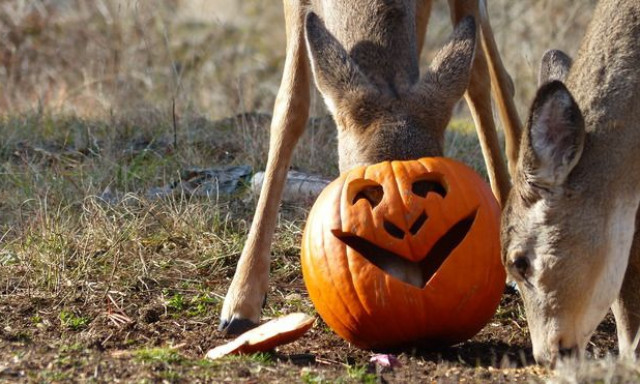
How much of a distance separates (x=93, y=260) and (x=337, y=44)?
1840mm

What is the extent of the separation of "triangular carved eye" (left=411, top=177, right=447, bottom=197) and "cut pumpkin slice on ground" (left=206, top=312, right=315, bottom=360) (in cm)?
76

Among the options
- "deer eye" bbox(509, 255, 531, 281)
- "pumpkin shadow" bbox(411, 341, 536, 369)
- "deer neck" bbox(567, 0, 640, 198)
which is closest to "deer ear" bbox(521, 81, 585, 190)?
"deer neck" bbox(567, 0, 640, 198)

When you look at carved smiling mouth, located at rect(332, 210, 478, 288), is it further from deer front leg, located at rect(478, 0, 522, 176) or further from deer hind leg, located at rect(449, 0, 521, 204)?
deer front leg, located at rect(478, 0, 522, 176)

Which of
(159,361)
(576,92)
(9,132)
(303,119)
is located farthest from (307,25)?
(9,132)

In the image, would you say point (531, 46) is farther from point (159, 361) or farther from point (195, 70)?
point (159, 361)

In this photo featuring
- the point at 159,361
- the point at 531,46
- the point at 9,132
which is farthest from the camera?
the point at 531,46

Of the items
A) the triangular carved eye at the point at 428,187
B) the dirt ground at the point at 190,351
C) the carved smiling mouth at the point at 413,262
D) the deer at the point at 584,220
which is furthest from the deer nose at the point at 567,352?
the triangular carved eye at the point at 428,187

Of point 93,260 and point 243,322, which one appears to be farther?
point 93,260

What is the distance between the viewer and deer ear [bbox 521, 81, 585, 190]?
17.1ft

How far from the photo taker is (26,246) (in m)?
7.23

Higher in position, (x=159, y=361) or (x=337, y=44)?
(x=337, y=44)

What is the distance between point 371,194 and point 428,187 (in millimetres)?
266

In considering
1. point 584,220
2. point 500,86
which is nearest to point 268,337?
point 584,220

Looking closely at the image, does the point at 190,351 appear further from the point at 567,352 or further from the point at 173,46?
the point at 173,46
